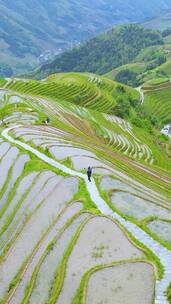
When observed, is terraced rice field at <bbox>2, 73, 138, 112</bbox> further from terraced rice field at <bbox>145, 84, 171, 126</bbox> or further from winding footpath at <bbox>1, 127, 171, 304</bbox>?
winding footpath at <bbox>1, 127, 171, 304</bbox>

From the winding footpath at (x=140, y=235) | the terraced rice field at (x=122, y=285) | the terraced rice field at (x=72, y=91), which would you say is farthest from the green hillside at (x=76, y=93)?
the terraced rice field at (x=122, y=285)

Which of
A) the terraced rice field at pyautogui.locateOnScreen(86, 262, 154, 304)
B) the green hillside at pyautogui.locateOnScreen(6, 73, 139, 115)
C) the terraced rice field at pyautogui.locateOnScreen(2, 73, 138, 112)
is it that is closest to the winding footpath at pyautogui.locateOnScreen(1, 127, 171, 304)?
the terraced rice field at pyautogui.locateOnScreen(86, 262, 154, 304)

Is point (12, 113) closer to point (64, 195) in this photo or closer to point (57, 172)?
point (57, 172)

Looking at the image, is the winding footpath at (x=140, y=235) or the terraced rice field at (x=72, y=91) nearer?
the winding footpath at (x=140, y=235)

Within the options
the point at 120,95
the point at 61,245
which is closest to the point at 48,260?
the point at 61,245

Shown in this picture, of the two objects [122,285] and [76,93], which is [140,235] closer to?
[122,285]

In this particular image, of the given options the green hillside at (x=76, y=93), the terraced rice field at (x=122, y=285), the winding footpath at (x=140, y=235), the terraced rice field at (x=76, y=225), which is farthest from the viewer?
the green hillside at (x=76, y=93)

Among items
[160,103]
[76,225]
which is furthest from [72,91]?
[76,225]

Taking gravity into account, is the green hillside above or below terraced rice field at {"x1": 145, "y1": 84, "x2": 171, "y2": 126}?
below

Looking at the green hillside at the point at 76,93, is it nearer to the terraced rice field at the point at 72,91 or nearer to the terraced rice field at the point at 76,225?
the terraced rice field at the point at 72,91
